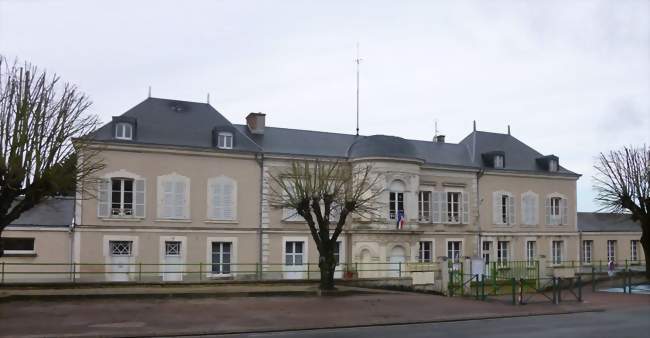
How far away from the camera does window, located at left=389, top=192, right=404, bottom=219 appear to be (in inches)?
1204

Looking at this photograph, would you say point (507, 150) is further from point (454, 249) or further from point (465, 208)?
point (454, 249)

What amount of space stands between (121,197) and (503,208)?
20284 mm

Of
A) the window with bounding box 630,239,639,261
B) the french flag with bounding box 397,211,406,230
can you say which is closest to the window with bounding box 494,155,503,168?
the french flag with bounding box 397,211,406,230

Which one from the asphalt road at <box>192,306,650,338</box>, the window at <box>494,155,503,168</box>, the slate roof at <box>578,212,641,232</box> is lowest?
the asphalt road at <box>192,306,650,338</box>

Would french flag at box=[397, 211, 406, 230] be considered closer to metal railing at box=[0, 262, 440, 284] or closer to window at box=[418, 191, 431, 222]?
metal railing at box=[0, 262, 440, 284]

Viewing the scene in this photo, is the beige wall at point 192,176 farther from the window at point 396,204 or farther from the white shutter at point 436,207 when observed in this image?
the white shutter at point 436,207

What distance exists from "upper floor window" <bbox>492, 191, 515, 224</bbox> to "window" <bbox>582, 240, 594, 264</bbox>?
678cm

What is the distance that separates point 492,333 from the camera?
44.8 feet

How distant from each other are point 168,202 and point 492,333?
17.7 meters

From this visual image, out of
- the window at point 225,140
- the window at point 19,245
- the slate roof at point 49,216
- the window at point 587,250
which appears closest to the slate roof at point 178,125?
the window at point 225,140

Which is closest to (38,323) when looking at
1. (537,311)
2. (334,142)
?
(537,311)

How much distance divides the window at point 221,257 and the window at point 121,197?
159 inches

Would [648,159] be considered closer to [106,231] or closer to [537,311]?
[537,311]

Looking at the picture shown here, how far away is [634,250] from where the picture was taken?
42875 mm
